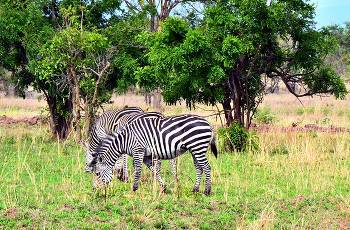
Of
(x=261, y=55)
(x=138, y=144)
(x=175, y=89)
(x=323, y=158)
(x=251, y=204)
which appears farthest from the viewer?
(x=261, y=55)

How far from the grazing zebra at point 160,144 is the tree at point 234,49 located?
3.74 metres

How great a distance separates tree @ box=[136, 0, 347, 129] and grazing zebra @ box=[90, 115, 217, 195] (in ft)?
12.3

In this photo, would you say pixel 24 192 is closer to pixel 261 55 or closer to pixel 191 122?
pixel 191 122

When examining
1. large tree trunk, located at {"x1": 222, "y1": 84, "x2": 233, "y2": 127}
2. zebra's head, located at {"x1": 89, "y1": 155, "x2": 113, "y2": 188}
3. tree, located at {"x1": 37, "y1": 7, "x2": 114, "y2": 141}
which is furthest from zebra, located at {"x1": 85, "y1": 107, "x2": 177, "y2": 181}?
large tree trunk, located at {"x1": 222, "y1": 84, "x2": 233, "y2": 127}

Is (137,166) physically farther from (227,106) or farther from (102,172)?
(227,106)

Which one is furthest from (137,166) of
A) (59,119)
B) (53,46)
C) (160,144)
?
(59,119)

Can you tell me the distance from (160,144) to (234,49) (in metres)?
4.66

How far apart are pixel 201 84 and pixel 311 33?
3993 mm

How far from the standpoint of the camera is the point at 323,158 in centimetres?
1130

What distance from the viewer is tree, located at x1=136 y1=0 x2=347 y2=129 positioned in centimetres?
1234

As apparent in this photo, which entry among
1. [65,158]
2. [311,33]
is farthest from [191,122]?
[311,33]

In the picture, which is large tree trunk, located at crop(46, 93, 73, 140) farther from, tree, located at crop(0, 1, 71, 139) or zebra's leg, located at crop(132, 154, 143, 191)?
zebra's leg, located at crop(132, 154, 143, 191)

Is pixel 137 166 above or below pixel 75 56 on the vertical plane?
below

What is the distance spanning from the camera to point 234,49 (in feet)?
39.7
